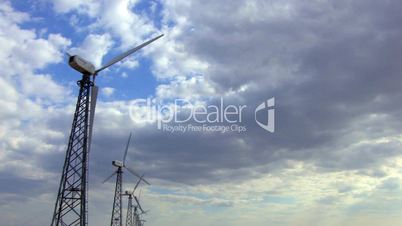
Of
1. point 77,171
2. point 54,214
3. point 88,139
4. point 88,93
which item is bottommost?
point 54,214

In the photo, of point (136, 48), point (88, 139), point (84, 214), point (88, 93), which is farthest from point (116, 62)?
point (84, 214)

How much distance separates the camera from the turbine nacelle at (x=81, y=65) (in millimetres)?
60188

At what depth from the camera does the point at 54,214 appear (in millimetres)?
59406

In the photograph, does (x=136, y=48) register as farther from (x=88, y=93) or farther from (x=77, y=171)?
(x=77, y=171)

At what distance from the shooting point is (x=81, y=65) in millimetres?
61375

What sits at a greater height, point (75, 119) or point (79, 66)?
point (79, 66)

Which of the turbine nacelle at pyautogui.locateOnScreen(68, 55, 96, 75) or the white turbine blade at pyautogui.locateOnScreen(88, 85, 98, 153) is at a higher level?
the turbine nacelle at pyautogui.locateOnScreen(68, 55, 96, 75)

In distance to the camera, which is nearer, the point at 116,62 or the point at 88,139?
the point at 88,139

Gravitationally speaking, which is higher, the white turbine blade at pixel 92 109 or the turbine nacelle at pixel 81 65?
the turbine nacelle at pixel 81 65

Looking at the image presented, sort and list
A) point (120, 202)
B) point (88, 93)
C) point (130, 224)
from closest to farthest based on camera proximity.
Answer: point (88, 93) → point (120, 202) → point (130, 224)

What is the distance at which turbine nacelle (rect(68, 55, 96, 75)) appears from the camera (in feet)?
197

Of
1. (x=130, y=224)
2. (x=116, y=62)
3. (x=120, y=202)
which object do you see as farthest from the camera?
(x=130, y=224)

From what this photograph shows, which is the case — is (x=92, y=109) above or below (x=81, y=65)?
below

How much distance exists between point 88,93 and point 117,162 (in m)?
54.4
